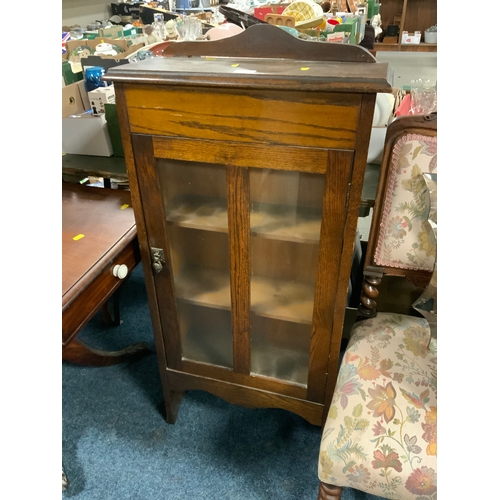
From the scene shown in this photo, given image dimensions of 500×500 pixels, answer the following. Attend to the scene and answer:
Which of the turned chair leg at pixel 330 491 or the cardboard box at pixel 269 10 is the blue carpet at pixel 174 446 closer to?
the turned chair leg at pixel 330 491

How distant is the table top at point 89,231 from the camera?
0.92 meters

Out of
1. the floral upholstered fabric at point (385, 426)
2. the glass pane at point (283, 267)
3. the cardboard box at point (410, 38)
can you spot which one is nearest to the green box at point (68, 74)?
the glass pane at point (283, 267)

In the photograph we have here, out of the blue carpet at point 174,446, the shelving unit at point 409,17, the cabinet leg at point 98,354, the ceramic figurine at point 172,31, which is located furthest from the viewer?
the shelving unit at point 409,17

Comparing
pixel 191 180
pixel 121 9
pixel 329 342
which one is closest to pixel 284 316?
pixel 329 342

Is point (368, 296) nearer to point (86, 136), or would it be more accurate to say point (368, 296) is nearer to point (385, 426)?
point (385, 426)

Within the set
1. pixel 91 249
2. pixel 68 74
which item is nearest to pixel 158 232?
pixel 91 249

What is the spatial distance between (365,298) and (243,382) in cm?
42

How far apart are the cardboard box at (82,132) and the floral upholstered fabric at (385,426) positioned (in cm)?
105

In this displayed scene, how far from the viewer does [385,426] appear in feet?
2.73

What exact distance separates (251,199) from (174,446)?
2.96ft

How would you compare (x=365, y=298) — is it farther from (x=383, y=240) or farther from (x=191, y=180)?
(x=191, y=180)

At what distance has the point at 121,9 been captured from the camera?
123 inches

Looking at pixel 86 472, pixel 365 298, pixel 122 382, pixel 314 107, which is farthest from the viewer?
pixel 122 382

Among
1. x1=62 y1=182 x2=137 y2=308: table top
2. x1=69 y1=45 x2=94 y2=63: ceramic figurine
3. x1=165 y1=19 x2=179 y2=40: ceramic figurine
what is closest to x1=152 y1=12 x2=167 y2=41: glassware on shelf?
x1=165 y1=19 x2=179 y2=40: ceramic figurine
